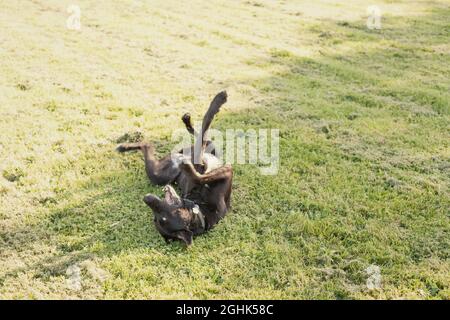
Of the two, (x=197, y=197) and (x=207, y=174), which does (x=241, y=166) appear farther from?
(x=207, y=174)

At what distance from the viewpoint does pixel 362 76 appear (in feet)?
35.6

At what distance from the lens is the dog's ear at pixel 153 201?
16.3ft

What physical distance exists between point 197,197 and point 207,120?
0.91m

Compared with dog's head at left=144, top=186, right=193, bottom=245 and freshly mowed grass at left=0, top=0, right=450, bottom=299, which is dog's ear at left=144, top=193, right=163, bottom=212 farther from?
freshly mowed grass at left=0, top=0, right=450, bottom=299

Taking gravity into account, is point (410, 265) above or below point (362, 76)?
below

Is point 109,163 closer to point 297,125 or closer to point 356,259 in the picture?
point 297,125

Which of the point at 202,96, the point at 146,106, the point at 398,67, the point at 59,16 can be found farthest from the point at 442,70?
the point at 59,16

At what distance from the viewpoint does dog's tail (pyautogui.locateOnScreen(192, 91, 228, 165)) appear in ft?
18.1

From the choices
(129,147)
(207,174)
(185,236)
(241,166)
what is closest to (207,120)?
(207,174)

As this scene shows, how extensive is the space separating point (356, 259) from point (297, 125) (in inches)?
144

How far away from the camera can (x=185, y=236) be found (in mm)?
5469

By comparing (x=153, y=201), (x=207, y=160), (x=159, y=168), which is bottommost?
(x=159, y=168)
